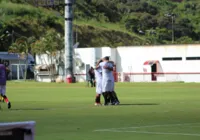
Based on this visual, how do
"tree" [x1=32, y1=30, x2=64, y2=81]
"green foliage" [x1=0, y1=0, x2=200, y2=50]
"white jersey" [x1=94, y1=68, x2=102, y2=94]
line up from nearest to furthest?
"white jersey" [x1=94, y1=68, x2=102, y2=94], "tree" [x1=32, y1=30, x2=64, y2=81], "green foliage" [x1=0, y1=0, x2=200, y2=50]

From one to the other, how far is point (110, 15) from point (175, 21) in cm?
1866

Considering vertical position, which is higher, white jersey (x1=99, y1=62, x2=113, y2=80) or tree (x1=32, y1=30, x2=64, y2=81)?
tree (x1=32, y1=30, x2=64, y2=81)

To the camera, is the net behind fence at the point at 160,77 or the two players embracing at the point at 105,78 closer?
the two players embracing at the point at 105,78

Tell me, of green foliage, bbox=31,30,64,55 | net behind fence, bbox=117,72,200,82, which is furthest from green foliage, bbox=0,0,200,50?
net behind fence, bbox=117,72,200,82

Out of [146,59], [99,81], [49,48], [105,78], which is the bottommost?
[99,81]

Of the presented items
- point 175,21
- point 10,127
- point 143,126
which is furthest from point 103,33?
point 10,127

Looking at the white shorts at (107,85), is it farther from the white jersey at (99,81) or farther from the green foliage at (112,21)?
the green foliage at (112,21)

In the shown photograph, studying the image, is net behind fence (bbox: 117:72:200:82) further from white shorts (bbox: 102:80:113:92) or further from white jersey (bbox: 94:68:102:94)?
white shorts (bbox: 102:80:113:92)

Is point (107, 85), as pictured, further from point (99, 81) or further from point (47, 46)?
point (47, 46)

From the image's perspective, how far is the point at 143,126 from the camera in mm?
14750

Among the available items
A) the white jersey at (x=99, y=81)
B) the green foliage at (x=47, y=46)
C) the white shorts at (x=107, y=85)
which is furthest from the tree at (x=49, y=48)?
the white shorts at (x=107, y=85)

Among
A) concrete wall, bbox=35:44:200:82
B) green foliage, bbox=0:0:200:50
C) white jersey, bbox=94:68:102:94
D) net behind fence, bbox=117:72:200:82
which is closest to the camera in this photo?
white jersey, bbox=94:68:102:94

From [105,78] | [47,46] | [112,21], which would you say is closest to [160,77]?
[47,46]

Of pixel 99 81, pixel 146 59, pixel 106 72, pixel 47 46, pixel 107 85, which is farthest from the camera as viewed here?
pixel 47 46
